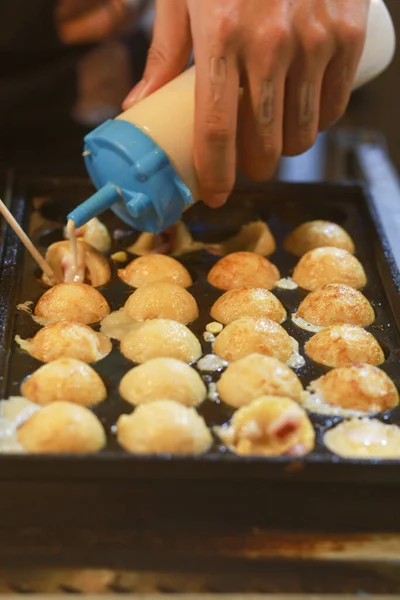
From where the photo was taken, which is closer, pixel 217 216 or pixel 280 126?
pixel 280 126

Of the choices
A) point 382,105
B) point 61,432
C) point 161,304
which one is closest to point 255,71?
point 161,304

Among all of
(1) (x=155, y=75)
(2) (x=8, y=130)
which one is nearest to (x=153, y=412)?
(1) (x=155, y=75)

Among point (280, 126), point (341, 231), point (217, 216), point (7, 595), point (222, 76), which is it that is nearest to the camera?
point (7, 595)

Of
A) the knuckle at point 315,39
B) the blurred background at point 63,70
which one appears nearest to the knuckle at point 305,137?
the knuckle at point 315,39

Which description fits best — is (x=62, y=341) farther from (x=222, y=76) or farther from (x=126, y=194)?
(x=222, y=76)

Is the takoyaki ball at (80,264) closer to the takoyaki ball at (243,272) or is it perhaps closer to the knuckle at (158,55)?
the takoyaki ball at (243,272)
